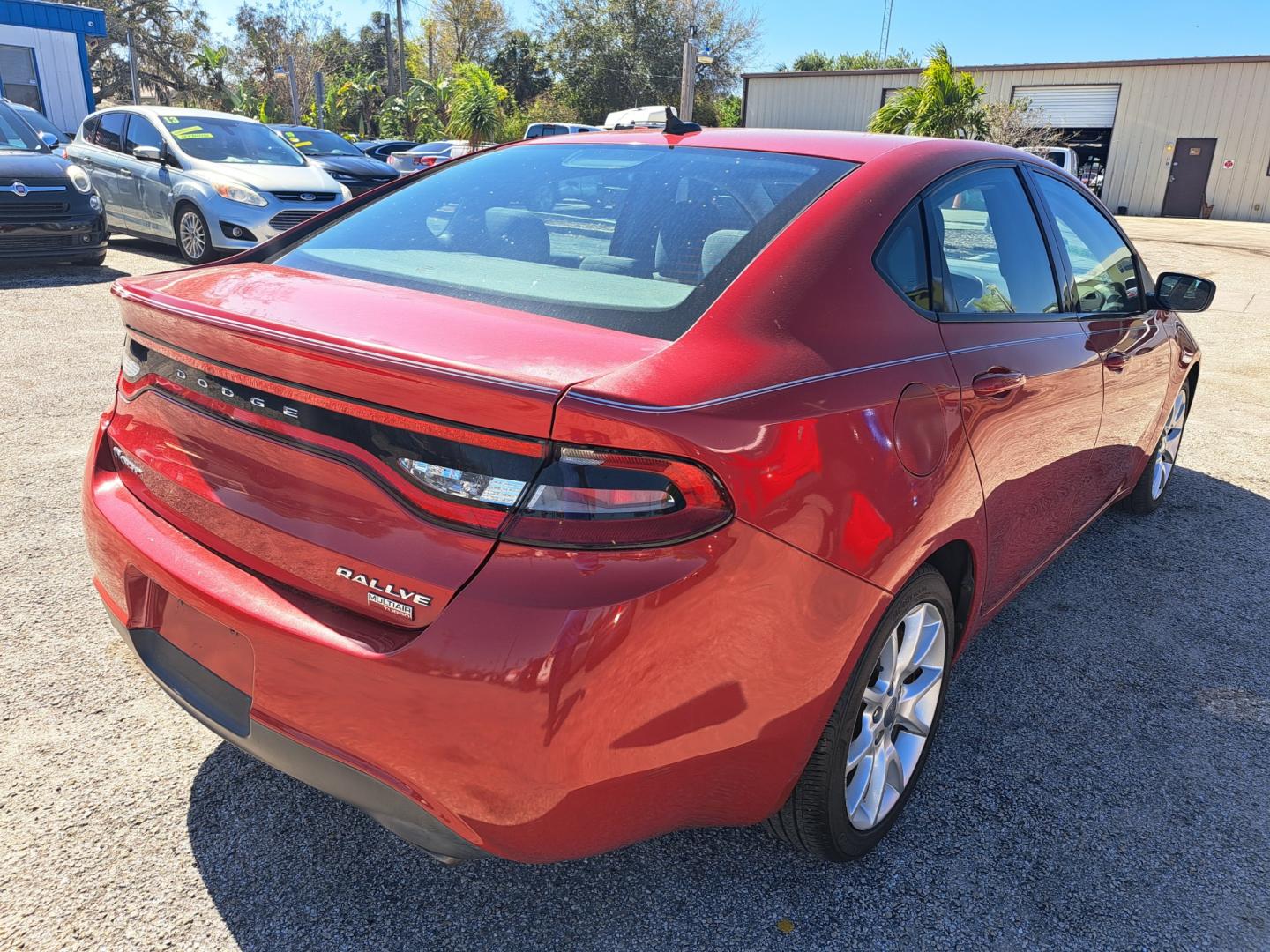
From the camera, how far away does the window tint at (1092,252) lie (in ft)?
10.2

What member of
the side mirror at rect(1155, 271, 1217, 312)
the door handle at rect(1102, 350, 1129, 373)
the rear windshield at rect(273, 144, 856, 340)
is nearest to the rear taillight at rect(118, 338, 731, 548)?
the rear windshield at rect(273, 144, 856, 340)

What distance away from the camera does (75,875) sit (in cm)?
202

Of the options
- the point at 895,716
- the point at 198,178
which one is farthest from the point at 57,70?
the point at 895,716

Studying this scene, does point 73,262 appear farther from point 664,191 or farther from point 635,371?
point 635,371

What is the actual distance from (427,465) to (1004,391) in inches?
58.8

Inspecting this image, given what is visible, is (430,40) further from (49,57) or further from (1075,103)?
(1075,103)

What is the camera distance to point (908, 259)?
2164 millimetres

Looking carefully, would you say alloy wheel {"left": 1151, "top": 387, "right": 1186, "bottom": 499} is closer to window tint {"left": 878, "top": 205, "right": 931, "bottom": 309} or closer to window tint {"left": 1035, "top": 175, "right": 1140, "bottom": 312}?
window tint {"left": 1035, "top": 175, "right": 1140, "bottom": 312}

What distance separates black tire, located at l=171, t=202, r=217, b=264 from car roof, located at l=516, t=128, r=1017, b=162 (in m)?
8.13

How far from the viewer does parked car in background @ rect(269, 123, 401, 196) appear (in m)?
14.1

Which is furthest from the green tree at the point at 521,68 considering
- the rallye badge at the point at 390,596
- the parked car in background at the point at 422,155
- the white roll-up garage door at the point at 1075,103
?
the rallye badge at the point at 390,596

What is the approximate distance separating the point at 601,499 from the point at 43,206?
9750 mm

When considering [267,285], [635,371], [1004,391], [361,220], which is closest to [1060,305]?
[1004,391]

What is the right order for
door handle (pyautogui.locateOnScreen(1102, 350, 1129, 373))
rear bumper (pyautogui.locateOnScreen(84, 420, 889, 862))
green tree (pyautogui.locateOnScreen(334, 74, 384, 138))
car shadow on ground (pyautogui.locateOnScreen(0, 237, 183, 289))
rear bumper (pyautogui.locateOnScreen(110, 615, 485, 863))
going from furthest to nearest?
green tree (pyautogui.locateOnScreen(334, 74, 384, 138)) < car shadow on ground (pyautogui.locateOnScreen(0, 237, 183, 289)) < door handle (pyautogui.locateOnScreen(1102, 350, 1129, 373)) < rear bumper (pyautogui.locateOnScreen(110, 615, 485, 863)) < rear bumper (pyautogui.locateOnScreen(84, 420, 889, 862))
